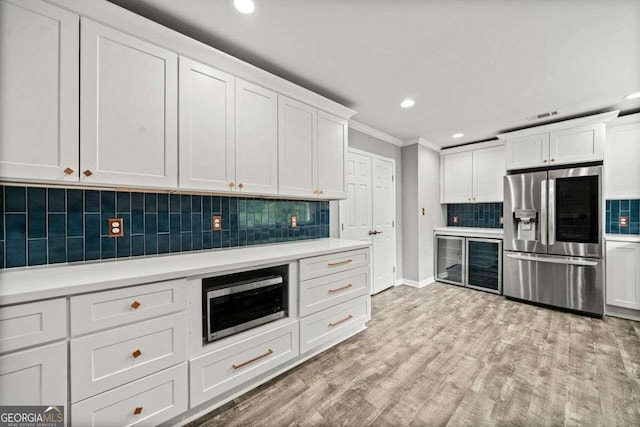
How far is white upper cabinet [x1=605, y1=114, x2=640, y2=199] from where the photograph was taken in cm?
308

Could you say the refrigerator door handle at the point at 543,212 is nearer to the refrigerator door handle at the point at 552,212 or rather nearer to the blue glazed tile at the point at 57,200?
the refrigerator door handle at the point at 552,212

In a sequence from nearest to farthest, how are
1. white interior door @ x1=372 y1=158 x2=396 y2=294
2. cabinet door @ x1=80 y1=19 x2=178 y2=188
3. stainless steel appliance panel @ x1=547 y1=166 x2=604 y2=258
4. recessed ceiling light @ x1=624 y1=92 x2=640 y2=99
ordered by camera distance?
cabinet door @ x1=80 y1=19 x2=178 y2=188, recessed ceiling light @ x1=624 y1=92 x2=640 y2=99, stainless steel appliance panel @ x1=547 y1=166 x2=604 y2=258, white interior door @ x1=372 y1=158 x2=396 y2=294

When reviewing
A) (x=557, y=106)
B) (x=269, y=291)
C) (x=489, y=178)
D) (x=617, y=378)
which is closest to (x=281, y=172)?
(x=269, y=291)

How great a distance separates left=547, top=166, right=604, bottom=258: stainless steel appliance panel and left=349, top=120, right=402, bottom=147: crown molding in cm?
214

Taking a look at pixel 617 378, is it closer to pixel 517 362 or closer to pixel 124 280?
pixel 517 362

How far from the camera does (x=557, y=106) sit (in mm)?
2924

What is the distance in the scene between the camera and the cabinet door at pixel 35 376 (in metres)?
1.01

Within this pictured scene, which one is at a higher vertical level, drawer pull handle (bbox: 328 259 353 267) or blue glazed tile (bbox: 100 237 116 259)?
blue glazed tile (bbox: 100 237 116 259)

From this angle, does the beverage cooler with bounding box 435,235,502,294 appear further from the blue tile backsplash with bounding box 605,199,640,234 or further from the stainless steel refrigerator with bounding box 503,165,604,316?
the blue tile backsplash with bounding box 605,199,640,234

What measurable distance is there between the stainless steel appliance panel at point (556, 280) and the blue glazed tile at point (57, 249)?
4.88 meters

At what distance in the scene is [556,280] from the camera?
3.25 metres

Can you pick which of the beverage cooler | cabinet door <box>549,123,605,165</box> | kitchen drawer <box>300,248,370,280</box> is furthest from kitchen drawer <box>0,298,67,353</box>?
cabinet door <box>549,123,605,165</box>

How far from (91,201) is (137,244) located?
0.39 meters

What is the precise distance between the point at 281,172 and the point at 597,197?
381 cm
